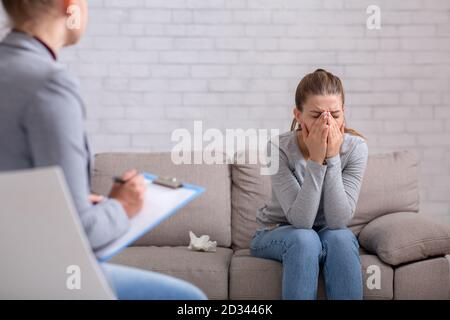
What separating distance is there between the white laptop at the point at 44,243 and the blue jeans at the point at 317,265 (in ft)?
4.57

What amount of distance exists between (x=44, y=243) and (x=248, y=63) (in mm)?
3028

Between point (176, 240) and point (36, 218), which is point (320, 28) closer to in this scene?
point (176, 240)

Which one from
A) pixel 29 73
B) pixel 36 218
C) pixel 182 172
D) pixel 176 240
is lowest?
pixel 176 240

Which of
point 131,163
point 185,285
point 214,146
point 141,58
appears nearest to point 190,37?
point 141,58

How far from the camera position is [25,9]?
1.47 m

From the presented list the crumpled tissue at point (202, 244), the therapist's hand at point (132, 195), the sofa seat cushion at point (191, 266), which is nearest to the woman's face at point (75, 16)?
the therapist's hand at point (132, 195)

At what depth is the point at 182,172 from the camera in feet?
11.2

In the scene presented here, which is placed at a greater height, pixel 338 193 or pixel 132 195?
pixel 132 195

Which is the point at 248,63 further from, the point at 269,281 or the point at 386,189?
the point at 269,281

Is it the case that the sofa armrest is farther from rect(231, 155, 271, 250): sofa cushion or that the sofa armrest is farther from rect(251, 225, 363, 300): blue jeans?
rect(231, 155, 271, 250): sofa cushion

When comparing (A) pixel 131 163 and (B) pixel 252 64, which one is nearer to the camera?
(A) pixel 131 163

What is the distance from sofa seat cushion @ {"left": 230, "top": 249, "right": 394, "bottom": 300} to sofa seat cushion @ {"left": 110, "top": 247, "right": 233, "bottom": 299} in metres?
0.05

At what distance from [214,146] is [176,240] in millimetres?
1052

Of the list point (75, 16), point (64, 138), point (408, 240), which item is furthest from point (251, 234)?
point (64, 138)
